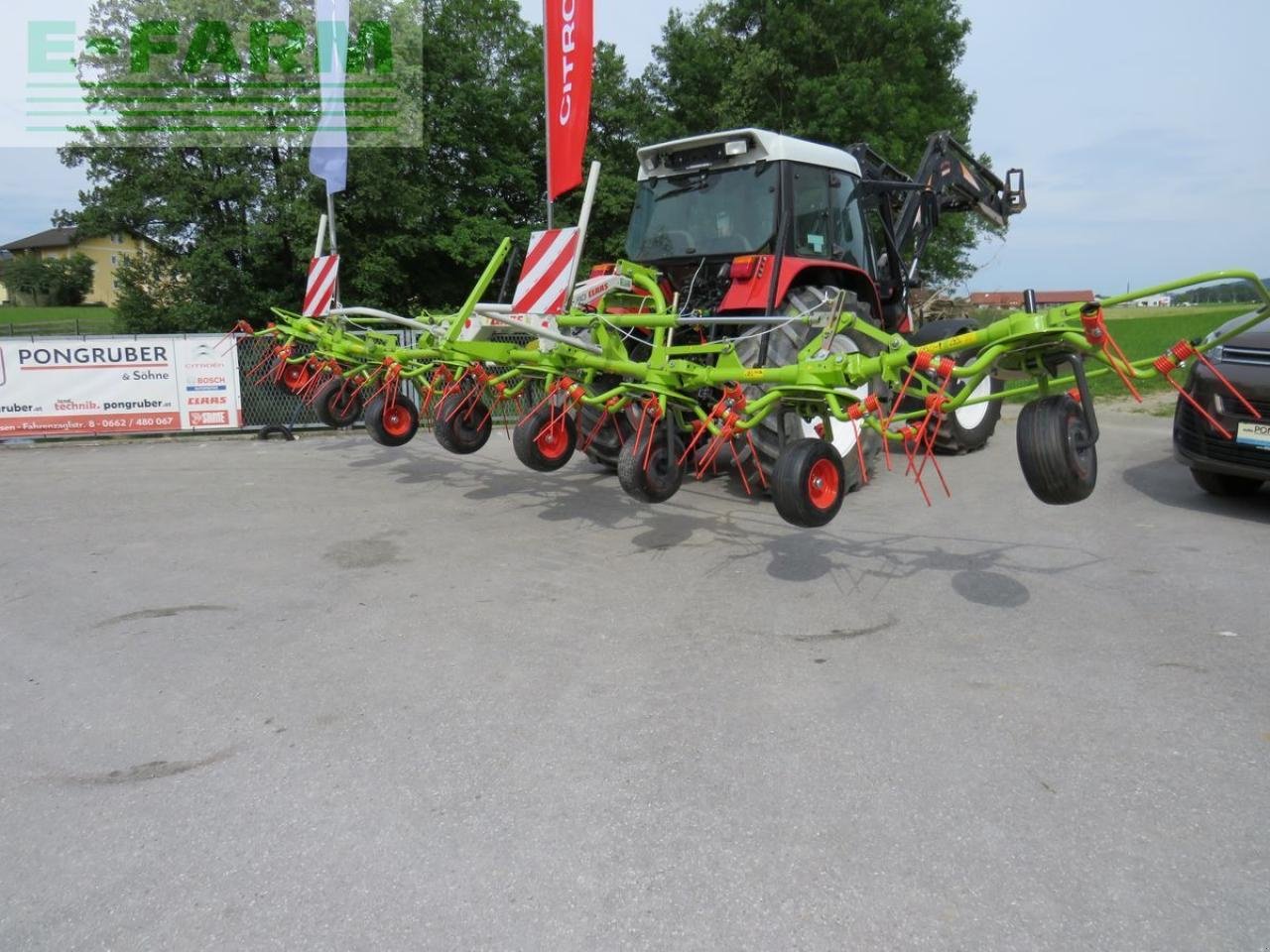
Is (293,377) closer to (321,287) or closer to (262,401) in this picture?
(321,287)

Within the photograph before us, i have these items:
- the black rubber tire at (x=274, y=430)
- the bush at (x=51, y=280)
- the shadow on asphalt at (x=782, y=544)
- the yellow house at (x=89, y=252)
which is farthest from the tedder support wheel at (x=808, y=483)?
the bush at (x=51, y=280)

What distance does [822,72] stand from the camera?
72.9 feet

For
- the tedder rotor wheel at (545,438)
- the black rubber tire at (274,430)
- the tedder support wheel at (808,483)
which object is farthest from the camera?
the black rubber tire at (274,430)

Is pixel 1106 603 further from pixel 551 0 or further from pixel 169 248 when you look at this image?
pixel 169 248

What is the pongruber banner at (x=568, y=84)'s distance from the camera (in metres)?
8.48

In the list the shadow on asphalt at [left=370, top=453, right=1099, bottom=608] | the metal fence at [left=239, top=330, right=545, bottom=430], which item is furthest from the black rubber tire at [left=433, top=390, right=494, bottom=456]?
the metal fence at [left=239, top=330, right=545, bottom=430]

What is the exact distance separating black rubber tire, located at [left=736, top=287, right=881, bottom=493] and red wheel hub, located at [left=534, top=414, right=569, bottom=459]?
4.10 ft

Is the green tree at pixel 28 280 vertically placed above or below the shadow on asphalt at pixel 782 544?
above

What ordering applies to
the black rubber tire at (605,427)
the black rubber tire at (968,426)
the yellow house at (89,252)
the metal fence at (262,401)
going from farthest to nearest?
the yellow house at (89,252), the metal fence at (262,401), the black rubber tire at (968,426), the black rubber tire at (605,427)

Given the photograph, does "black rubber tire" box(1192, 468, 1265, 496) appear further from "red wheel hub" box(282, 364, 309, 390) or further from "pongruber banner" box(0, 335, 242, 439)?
"pongruber banner" box(0, 335, 242, 439)

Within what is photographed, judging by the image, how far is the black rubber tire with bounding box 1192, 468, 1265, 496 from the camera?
261 inches

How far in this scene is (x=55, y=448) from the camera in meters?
9.85

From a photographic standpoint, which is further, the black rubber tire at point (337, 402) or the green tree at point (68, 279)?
the green tree at point (68, 279)

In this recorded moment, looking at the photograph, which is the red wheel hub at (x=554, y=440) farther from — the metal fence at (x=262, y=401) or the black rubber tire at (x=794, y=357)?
the metal fence at (x=262, y=401)
